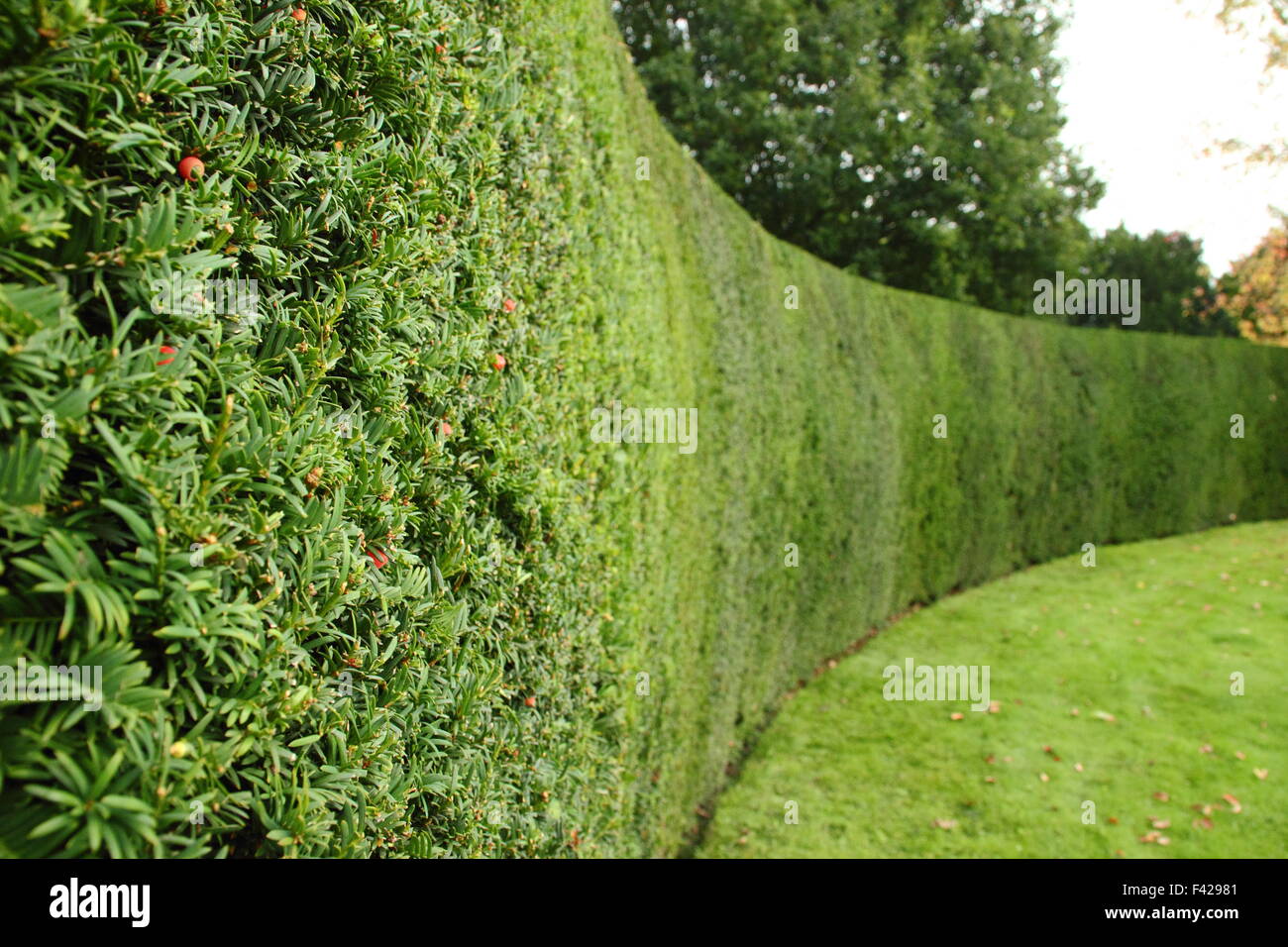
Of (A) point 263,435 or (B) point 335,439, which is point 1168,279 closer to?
(B) point 335,439

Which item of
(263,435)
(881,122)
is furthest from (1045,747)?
(881,122)

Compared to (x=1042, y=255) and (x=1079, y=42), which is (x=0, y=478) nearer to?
(x=1042, y=255)

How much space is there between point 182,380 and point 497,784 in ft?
4.78

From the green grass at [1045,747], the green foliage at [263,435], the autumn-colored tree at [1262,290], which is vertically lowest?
the green grass at [1045,747]

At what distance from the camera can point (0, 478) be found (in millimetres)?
1002

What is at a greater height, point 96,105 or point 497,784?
point 96,105

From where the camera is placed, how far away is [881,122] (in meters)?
21.6

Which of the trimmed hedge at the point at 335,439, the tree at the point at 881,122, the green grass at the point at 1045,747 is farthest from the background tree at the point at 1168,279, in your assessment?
the trimmed hedge at the point at 335,439

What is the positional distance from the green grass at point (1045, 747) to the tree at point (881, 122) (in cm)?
1385

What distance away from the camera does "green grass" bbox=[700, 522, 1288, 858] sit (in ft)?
17.7

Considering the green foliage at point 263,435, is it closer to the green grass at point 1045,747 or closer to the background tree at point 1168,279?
the green grass at point 1045,747

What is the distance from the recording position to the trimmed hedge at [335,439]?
1.08 metres
